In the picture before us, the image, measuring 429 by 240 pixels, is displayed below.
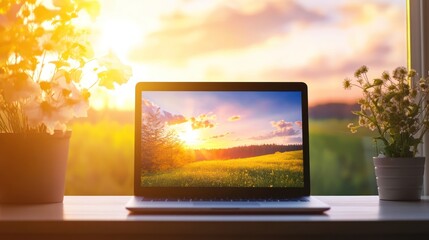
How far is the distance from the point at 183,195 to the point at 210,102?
26 cm

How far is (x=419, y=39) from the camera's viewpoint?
1.83 metres

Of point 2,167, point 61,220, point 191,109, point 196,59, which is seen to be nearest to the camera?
point 61,220

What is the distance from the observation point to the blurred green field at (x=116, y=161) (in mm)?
1774

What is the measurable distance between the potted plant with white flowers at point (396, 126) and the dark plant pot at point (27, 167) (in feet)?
2.70

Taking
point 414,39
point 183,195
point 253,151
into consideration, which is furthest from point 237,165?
point 414,39

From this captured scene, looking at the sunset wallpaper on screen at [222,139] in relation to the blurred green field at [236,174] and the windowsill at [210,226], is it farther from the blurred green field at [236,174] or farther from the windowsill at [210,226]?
the windowsill at [210,226]

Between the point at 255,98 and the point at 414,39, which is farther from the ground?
the point at 414,39

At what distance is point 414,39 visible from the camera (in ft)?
6.01

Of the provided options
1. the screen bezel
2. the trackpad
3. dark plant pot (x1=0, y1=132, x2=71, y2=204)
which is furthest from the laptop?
dark plant pot (x1=0, y1=132, x2=71, y2=204)

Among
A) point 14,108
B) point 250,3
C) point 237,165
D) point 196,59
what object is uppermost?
point 250,3

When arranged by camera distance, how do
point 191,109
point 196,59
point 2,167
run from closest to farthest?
point 2,167 → point 191,109 → point 196,59

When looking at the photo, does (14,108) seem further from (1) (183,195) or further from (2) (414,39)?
(2) (414,39)

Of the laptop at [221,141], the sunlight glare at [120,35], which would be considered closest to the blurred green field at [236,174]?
the laptop at [221,141]

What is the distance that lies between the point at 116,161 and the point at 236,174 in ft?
1.50
